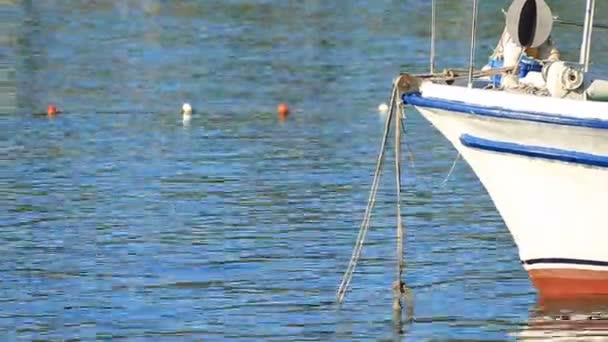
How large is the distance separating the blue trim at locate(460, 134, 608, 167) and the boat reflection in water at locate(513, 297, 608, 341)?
1306 mm

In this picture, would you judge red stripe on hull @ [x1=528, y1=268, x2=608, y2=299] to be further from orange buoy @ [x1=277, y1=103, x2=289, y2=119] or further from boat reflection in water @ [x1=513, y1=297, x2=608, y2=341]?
orange buoy @ [x1=277, y1=103, x2=289, y2=119]

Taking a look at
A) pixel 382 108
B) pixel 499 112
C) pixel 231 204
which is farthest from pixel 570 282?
pixel 382 108

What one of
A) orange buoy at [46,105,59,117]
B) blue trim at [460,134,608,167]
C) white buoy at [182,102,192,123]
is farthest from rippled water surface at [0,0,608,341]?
blue trim at [460,134,608,167]

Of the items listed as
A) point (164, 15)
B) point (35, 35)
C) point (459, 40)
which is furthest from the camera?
point (164, 15)

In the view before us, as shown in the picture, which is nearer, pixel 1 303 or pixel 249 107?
pixel 1 303

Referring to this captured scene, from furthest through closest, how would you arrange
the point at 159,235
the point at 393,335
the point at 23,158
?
the point at 23,158 < the point at 159,235 < the point at 393,335

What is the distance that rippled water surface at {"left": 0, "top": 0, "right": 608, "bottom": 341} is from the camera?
14.9 metres

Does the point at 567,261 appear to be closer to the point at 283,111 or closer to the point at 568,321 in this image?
the point at 568,321

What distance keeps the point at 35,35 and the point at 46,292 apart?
2928 centimetres

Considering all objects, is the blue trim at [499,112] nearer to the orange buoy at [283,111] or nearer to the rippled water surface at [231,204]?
the rippled water surface at [231,204]

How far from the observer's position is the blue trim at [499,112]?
13523 millimetres

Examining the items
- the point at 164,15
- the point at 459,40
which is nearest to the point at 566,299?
the point at 459,40

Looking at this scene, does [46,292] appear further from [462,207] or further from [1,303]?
[462,207]

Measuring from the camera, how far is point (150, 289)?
52.2ft
